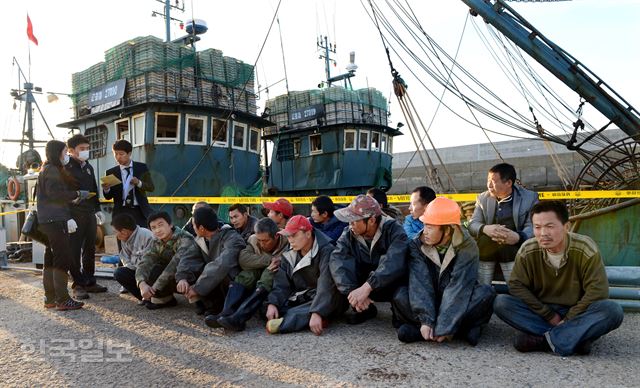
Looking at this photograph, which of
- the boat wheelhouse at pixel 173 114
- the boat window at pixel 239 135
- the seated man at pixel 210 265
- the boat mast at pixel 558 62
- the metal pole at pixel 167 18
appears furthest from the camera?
the metal pole at pixel 167 18

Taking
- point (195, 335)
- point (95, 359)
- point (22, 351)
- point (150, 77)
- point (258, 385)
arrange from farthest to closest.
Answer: point (150, 77) < point (195, 335) < point (22, 351) < point (95, 359) < point (258, 385)

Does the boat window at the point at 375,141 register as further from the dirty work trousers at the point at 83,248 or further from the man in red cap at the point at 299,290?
the man in red cap at the point at 299,290

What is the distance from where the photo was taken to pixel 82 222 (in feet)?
16.6

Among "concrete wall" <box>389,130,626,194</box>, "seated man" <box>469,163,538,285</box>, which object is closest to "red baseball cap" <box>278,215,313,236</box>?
"seated man" <box>469,163,538,285</box>

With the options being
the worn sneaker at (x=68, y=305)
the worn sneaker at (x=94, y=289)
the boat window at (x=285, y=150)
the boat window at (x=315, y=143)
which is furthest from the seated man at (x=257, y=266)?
the boat window at (x=285, y=150)

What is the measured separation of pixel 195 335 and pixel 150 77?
7911mm

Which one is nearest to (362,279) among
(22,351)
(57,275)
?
(22,351)

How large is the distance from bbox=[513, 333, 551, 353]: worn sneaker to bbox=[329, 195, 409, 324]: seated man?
94cm

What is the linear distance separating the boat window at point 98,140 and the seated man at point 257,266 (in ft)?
27.6

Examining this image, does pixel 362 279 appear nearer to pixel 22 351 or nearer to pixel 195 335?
pixel 195 335

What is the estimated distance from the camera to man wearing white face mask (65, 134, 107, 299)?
4957 millimetres

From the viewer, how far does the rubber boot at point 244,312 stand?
355 cm

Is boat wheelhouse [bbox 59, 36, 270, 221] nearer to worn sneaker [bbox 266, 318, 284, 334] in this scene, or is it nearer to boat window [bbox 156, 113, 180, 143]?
boat window [bbox 156, 113, 180, 143]

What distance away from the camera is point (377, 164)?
52.2 ft
